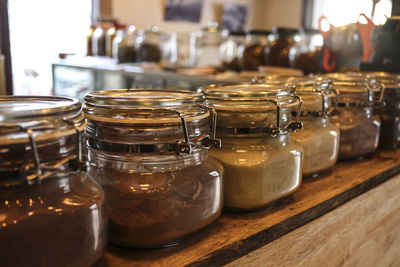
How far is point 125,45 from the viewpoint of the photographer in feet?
9.92

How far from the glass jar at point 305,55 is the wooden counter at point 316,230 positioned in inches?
31.9

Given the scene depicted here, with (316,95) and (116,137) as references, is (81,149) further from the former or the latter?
(316,95)

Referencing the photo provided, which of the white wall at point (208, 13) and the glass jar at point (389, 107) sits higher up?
the white wall at point (208, 13)

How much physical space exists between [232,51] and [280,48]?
517 millimetres

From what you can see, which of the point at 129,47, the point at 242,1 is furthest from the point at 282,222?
the point at 242,1

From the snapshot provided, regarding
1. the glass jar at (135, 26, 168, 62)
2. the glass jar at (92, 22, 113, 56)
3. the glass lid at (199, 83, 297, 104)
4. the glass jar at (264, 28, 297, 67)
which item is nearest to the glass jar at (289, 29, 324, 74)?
the glass jar at (264, 28, 297, 67)

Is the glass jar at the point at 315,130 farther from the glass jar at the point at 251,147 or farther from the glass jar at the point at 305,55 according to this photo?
the glass jar at the point at 305,55

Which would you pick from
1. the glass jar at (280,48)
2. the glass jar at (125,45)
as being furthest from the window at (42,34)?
the glass jar at (280,48)

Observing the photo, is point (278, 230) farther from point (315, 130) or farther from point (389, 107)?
point (389, 107)

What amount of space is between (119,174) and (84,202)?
9cm

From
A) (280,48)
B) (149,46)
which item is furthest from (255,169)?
(149,46)

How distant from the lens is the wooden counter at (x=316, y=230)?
1.87ft

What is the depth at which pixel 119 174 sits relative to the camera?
1.74 feet

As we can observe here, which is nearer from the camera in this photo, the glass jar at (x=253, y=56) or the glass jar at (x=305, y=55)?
the glass jar at (x=305, y=55)
